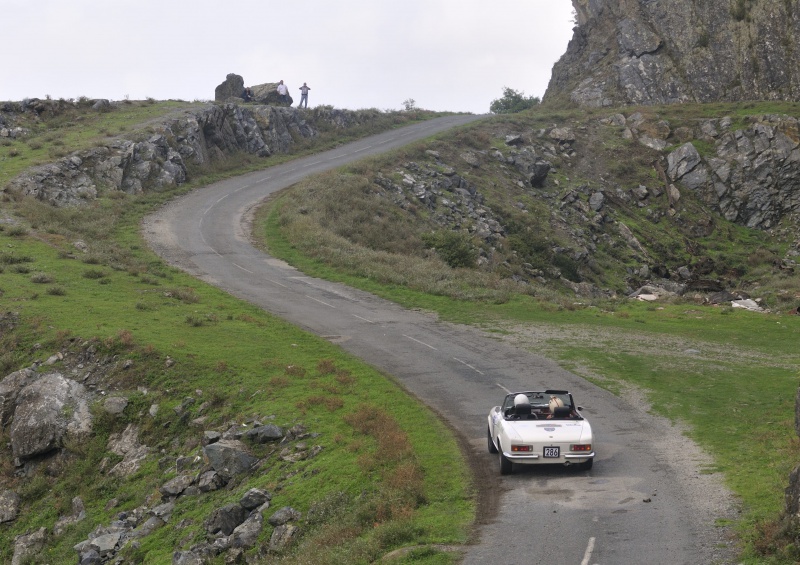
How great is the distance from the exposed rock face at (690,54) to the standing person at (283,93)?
1198 inches

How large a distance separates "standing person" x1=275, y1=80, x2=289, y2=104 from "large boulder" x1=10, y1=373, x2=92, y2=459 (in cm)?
6155

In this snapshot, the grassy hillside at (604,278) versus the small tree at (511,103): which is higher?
the small tree at (511,103)

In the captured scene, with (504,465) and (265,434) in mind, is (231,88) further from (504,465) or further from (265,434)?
(504,465)

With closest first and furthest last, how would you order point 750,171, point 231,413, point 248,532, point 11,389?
point 248,532 < point 231,413 < point 11,389 < point 750,171

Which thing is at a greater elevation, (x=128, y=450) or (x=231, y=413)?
(x=231, y=413)

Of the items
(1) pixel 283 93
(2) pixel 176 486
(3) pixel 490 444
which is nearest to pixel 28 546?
(2) pixel 176 486

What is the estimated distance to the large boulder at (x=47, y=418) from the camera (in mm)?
24531

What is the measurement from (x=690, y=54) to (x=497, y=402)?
6633cm

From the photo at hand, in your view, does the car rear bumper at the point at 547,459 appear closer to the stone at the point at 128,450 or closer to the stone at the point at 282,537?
the stone at the point at 282,537

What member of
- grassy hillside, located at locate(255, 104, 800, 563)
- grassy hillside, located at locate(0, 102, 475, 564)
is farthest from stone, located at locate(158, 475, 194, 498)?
grassy hillside, located at locate(255, 104, 800, 563)

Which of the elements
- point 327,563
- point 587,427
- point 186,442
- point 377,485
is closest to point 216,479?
point 186,442

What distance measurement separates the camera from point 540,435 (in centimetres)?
1741

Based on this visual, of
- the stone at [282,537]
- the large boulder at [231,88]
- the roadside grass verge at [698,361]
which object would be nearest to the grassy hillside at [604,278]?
the roadside grass verge at [698,361]

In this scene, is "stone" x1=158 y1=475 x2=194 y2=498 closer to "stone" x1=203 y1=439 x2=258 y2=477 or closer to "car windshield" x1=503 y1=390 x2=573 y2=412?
"stone" x1=203 y1=439 x2=258 y2=477
